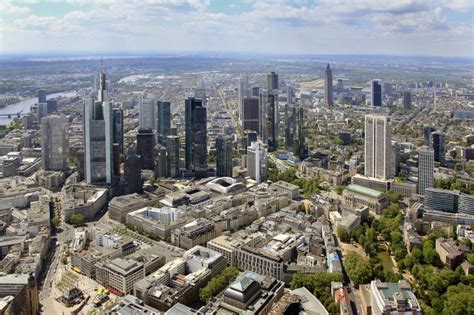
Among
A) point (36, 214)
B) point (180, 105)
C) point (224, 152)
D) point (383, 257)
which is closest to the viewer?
point (383, 257)

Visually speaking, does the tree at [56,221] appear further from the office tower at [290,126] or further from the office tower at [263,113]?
the office tower at [290,126]

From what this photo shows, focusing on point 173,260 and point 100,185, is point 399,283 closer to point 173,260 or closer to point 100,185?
point 173,260

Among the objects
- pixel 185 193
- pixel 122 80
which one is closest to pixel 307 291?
pixel 185 193

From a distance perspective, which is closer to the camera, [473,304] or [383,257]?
[473,304]

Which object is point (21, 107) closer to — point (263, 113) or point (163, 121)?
point (163, 121)

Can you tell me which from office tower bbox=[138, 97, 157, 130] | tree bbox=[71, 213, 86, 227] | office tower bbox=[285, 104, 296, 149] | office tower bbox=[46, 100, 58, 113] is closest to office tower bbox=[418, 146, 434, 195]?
office tower bbox=[285, 104, 296, 149]

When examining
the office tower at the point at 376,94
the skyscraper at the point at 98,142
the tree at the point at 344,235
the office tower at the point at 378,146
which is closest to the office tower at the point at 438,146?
the office tower at the point at 378,146

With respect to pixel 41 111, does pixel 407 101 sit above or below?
above

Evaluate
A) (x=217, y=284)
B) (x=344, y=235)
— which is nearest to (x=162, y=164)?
(x=344, y=235)
